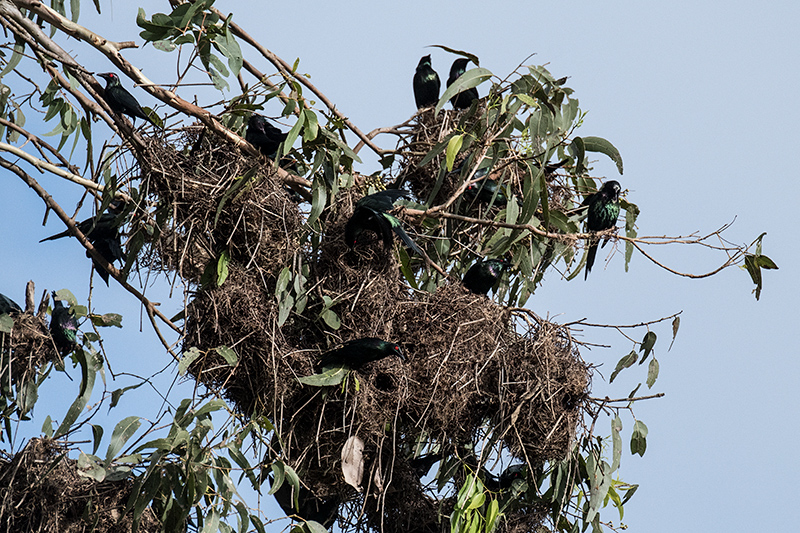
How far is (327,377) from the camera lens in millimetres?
3385

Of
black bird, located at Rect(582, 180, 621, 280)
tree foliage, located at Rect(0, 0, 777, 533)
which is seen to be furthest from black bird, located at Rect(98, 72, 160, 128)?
black bird, located at Rect(582, 180, 621, 280)

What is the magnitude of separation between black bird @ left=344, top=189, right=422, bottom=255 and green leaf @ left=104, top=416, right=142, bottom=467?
0.97 m

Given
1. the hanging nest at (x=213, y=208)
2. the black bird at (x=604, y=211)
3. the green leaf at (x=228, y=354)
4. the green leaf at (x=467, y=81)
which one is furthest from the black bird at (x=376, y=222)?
the black bird at (x=604, y=211)

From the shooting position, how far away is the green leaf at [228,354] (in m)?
3.32

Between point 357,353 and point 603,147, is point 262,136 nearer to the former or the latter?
point 357,353

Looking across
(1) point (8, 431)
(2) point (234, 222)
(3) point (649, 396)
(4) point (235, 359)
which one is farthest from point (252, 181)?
(3) point (649, 396)

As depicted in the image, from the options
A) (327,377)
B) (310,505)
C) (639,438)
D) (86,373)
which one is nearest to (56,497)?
(86,373)

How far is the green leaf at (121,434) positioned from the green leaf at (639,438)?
5.89ft

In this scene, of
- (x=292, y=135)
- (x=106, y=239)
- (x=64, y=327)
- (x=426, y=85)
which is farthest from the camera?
(x=426, y=85)

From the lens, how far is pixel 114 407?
351 centimetres

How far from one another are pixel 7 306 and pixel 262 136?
1.12 meters

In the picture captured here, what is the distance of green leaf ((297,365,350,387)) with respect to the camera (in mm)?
3363

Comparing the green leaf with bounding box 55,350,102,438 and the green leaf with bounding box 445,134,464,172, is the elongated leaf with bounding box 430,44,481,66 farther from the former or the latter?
the green leaf with bounding box 55,350,102,438

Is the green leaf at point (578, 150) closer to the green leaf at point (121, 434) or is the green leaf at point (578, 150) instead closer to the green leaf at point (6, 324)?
the green leaf at point (121, 434)
